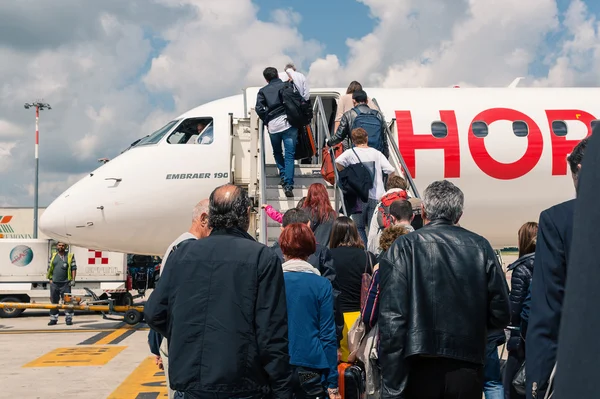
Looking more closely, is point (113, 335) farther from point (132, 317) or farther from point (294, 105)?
point (294, 105)

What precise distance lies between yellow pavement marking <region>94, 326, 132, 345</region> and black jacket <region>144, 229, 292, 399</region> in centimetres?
864

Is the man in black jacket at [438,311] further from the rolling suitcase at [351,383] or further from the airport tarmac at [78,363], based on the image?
the airport tarmac at [78,363]

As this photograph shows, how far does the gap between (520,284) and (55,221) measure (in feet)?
28.8

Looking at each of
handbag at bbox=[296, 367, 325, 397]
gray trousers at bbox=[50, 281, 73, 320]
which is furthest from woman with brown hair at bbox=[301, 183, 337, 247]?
gray trousers at bbox=[50, 281, 73, 320]

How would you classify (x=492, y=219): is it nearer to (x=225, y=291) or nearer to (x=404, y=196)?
(x=404, y=196)

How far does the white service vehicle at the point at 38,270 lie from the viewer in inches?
608

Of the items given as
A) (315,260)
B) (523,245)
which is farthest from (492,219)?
(315,260)

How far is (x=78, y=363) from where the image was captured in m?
8.84

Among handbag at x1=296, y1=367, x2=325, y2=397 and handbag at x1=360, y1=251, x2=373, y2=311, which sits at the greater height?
handbag at x1=360, y1=251, x2=373, y2=311

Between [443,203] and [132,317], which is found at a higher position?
[443,203]

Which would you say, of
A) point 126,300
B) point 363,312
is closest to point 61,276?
point 126,300

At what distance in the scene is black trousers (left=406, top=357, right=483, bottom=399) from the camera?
10.5ft

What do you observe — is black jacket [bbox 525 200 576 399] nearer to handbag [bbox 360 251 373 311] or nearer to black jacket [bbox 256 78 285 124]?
handbag [bbox 360 251 373 311]

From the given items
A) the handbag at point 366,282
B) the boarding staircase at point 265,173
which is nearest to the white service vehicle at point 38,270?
the boarding staircase at point 265,173
